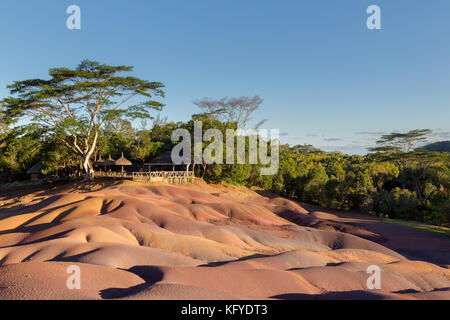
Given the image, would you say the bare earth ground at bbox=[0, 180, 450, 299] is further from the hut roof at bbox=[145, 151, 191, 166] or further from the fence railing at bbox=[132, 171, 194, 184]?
the hut roof at bbox=[145, 151, 191, 166]

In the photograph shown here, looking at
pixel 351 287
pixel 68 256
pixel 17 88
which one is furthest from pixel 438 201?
pixel 17 88

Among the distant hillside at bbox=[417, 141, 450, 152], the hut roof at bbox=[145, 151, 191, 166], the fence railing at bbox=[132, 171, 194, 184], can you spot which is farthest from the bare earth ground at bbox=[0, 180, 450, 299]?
the distant hillside at bbox=[417, 141, 450, 152]

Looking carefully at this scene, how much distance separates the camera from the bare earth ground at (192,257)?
6.46 meters

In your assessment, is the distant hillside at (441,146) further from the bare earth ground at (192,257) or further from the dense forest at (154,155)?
the bare earth ground at (192,257)

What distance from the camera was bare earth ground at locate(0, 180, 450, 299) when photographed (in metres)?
6.46

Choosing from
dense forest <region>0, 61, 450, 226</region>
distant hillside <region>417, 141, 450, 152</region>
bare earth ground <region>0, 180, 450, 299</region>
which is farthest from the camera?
distant hillside <region>417, 141, 450, 152</region>

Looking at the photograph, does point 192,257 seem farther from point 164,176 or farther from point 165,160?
point 165,160

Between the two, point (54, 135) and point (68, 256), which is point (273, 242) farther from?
point (54, 135)

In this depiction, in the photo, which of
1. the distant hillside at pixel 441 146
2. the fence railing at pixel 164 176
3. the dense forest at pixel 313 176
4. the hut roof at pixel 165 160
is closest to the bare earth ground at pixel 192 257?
the fence railing at pixel 164 176

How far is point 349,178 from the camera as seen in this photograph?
37656 mm

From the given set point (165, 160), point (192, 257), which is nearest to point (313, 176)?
point (165, 160)

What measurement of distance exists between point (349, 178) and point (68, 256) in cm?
3639

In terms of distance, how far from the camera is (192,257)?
1164cm

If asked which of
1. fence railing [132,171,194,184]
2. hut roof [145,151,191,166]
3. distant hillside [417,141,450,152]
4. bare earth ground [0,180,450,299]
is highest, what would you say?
distant hillside [417,141,450,152]
